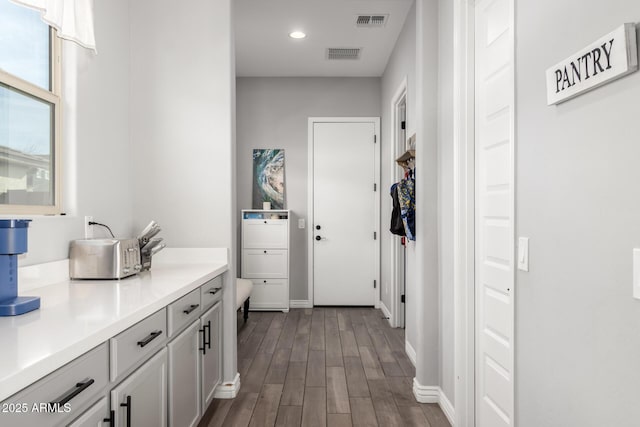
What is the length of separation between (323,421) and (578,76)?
2.10 m

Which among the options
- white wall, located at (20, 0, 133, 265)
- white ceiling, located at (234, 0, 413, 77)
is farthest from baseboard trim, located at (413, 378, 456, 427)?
white ceiling, located at (234, 0, 413, 77)

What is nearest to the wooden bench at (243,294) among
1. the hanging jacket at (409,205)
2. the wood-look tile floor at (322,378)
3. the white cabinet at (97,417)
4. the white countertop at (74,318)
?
the wood-look tile floor at (322,378)

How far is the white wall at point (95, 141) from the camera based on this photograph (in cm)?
195

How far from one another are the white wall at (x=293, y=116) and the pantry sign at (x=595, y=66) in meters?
3.95

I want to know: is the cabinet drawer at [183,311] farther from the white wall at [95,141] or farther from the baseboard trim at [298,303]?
the baseboard trim at [298,303]

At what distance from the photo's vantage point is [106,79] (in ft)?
7.72

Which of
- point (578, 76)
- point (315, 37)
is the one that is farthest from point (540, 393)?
point (315, 37)

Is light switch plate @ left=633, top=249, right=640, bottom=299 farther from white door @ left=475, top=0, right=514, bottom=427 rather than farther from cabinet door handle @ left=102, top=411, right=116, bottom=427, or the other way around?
cabinet door handle @ left=102, top=411, right=116, bottom=427

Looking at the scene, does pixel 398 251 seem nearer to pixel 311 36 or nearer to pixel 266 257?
pixel 266 257

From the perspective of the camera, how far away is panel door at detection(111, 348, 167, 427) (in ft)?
4.25

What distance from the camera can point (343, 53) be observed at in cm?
432

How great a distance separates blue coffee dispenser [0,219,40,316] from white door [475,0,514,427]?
1.75m

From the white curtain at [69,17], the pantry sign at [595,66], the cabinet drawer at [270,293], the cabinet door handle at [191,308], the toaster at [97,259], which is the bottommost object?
the cabinet drawer at [270,293]

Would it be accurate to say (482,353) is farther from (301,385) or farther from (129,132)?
(129,132)
